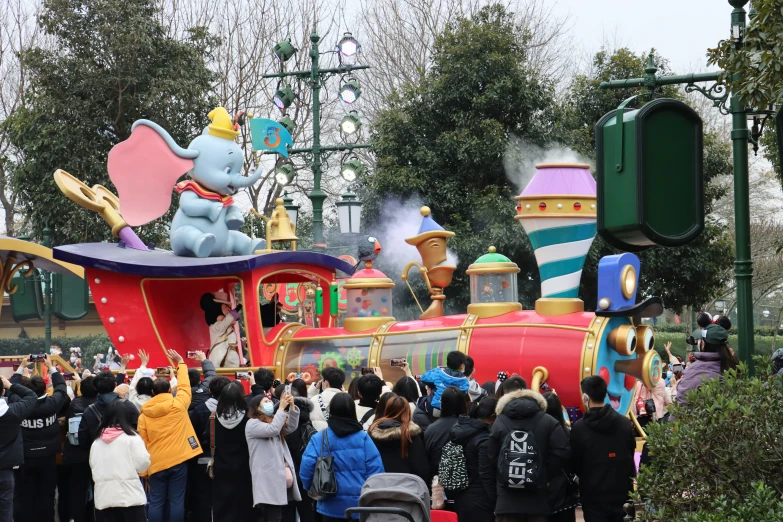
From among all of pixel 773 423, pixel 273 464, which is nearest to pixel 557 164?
pixel 273 464

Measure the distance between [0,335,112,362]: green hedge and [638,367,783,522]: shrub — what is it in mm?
24644

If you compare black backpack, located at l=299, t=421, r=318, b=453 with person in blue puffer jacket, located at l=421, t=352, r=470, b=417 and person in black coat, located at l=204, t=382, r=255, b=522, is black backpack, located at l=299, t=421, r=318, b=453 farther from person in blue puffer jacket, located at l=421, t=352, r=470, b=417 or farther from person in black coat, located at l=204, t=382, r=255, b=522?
person in blue puffer jacket, located at l=421, t=352, r=470, b=417

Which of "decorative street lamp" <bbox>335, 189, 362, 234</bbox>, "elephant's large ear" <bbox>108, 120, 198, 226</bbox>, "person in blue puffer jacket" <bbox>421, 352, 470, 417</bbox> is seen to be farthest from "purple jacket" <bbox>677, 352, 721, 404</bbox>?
"decorative street lamp" <bbox>335, 189, 362, 234</bbox>

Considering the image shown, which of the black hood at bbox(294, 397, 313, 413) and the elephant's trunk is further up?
the elephant's trunk

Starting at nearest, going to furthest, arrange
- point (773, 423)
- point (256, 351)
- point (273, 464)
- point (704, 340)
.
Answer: point (773, 423) < point (273, 464) < point (704, 340) < point (256, 351)

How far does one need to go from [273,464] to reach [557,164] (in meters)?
5.00

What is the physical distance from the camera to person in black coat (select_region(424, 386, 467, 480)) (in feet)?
23.0

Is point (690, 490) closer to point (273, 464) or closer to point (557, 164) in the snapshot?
point (273, 464)

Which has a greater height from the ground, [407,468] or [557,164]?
[557,164]

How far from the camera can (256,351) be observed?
41.4 feet

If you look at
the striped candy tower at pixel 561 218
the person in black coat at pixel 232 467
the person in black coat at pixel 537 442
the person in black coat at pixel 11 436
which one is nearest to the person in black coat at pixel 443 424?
the person in black coat at pixel 537 442

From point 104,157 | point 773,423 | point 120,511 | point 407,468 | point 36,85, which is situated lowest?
point 120,511

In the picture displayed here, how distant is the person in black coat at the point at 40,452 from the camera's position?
8977 millimetres

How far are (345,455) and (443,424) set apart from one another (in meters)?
0.78
